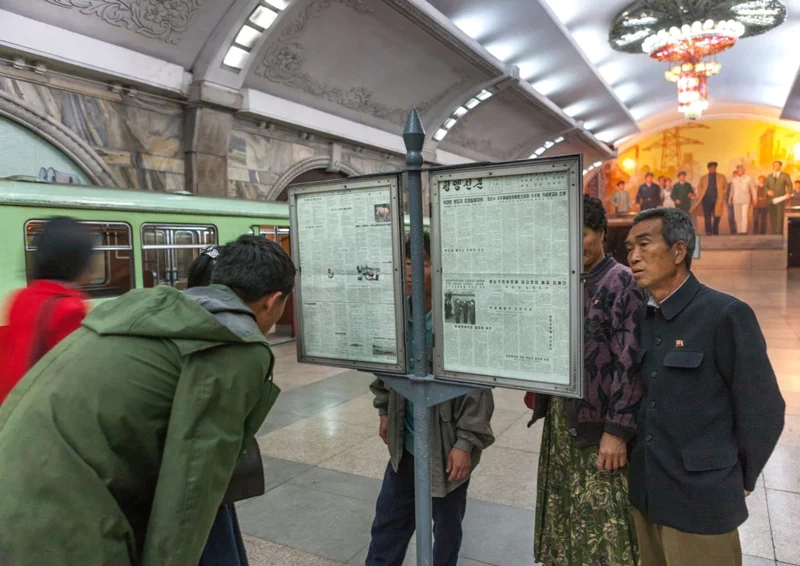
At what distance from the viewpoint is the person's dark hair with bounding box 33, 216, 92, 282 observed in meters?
2.33

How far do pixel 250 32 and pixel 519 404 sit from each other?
950 cm

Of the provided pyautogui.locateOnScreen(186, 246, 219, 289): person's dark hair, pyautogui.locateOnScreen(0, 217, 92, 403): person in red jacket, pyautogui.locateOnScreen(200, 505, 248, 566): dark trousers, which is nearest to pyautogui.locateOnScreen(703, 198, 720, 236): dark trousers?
pyautogui.locateOnScreen(186, 246, 219, 289): person's dark hair

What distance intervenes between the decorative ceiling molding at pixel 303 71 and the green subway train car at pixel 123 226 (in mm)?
4866

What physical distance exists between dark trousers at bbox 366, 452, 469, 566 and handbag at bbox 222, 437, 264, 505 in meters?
0.77

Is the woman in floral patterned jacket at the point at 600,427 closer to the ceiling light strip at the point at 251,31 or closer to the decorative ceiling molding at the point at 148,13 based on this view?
the decorative ceiling molding at the point at 148,13

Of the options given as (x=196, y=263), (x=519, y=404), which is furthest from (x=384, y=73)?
(x=196, y=263)

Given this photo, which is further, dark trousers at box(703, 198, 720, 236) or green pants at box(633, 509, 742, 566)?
dark trousers at box(703, 198, 720, 236)

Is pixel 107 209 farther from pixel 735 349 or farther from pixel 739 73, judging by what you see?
pixel 739 73

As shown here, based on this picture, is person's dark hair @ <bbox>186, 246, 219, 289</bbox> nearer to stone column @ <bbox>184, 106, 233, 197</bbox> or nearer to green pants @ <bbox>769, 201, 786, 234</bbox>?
stone column @ <bbox>184, 106, 233, 197</bbox>

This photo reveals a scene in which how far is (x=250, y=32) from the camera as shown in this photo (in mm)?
11750

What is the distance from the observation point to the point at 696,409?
6.40ft

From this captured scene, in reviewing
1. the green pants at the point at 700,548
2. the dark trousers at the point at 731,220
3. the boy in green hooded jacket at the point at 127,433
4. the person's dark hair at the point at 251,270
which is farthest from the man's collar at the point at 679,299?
the dark trousers at the point at 731,220

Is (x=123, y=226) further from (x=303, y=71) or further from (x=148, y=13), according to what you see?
(x=303, y=71)

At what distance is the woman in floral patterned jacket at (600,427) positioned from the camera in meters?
2.18
